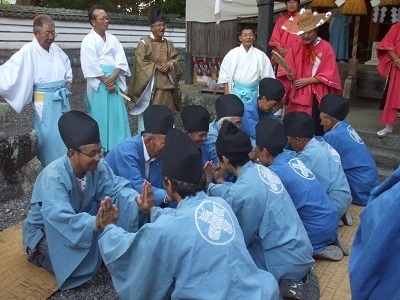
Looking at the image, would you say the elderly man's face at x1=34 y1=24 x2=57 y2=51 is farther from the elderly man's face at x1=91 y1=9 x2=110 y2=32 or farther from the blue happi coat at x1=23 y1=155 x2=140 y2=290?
the blue happi coat at x1=23 y1=155 x2=140 y2=290

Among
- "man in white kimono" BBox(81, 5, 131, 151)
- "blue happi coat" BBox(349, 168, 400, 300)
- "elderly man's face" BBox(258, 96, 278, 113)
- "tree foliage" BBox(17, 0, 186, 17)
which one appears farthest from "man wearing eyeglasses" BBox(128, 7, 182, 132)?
"tree foliage" BBox(17, 0, 186, 17)

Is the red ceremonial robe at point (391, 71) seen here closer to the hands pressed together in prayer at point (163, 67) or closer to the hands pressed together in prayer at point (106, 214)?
the hands pressed together in prayer at point (163, 67)

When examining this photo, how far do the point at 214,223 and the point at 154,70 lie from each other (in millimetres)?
4584

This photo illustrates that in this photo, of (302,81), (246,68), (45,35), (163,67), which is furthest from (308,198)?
(163,67)

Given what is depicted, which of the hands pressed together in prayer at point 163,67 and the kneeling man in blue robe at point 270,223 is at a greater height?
the hands pressed together in prayer at point 163,67

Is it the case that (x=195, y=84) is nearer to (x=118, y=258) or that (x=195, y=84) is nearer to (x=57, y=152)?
(x=57, y=152)

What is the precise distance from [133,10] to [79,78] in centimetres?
662

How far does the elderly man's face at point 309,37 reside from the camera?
5636mm

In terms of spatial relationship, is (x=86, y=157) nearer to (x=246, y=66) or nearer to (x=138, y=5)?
(x=246, y=66)

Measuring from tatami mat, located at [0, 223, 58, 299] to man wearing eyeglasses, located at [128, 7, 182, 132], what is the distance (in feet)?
10.8

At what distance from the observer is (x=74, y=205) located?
3328 millimetres

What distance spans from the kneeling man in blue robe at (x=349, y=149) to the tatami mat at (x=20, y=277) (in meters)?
3.17

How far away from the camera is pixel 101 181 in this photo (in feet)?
11.3

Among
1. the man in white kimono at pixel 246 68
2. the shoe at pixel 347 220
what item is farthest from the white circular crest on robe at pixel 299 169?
the man in white kimono at pixel 246 68
